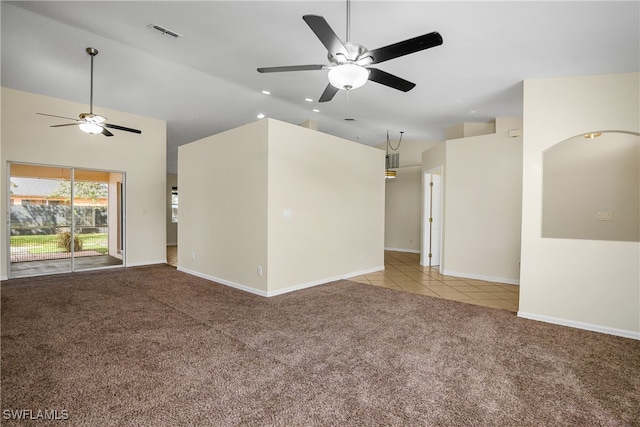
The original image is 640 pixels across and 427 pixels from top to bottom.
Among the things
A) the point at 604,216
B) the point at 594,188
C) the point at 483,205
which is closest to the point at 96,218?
the point at 483,205

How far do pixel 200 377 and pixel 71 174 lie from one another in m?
6.00

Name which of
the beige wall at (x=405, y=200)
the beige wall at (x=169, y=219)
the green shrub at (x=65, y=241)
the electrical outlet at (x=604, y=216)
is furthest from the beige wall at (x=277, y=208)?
the beige wall at (x=169, y=219)

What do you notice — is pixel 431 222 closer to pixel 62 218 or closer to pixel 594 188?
pixel 594 188

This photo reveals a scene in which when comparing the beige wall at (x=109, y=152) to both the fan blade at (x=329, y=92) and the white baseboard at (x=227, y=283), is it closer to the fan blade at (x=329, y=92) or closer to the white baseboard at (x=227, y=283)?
the white baseboard at (x=227, y=283)

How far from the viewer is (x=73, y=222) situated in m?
6.17

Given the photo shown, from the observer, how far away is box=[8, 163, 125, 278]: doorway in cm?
560

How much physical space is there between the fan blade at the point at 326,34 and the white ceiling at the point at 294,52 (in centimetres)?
87

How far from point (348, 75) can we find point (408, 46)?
50cm

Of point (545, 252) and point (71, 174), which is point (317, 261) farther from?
point (71, 174)

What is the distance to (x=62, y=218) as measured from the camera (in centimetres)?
609

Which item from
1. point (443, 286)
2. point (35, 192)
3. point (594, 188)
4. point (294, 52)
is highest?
point (294, 52)

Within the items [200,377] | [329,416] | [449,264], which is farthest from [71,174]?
[449,264]

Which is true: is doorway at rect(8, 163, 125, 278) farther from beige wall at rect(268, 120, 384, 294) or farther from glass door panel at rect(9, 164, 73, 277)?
beige wall at rect(268, 120, 384, 294)

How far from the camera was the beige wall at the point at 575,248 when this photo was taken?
3.16 meters
